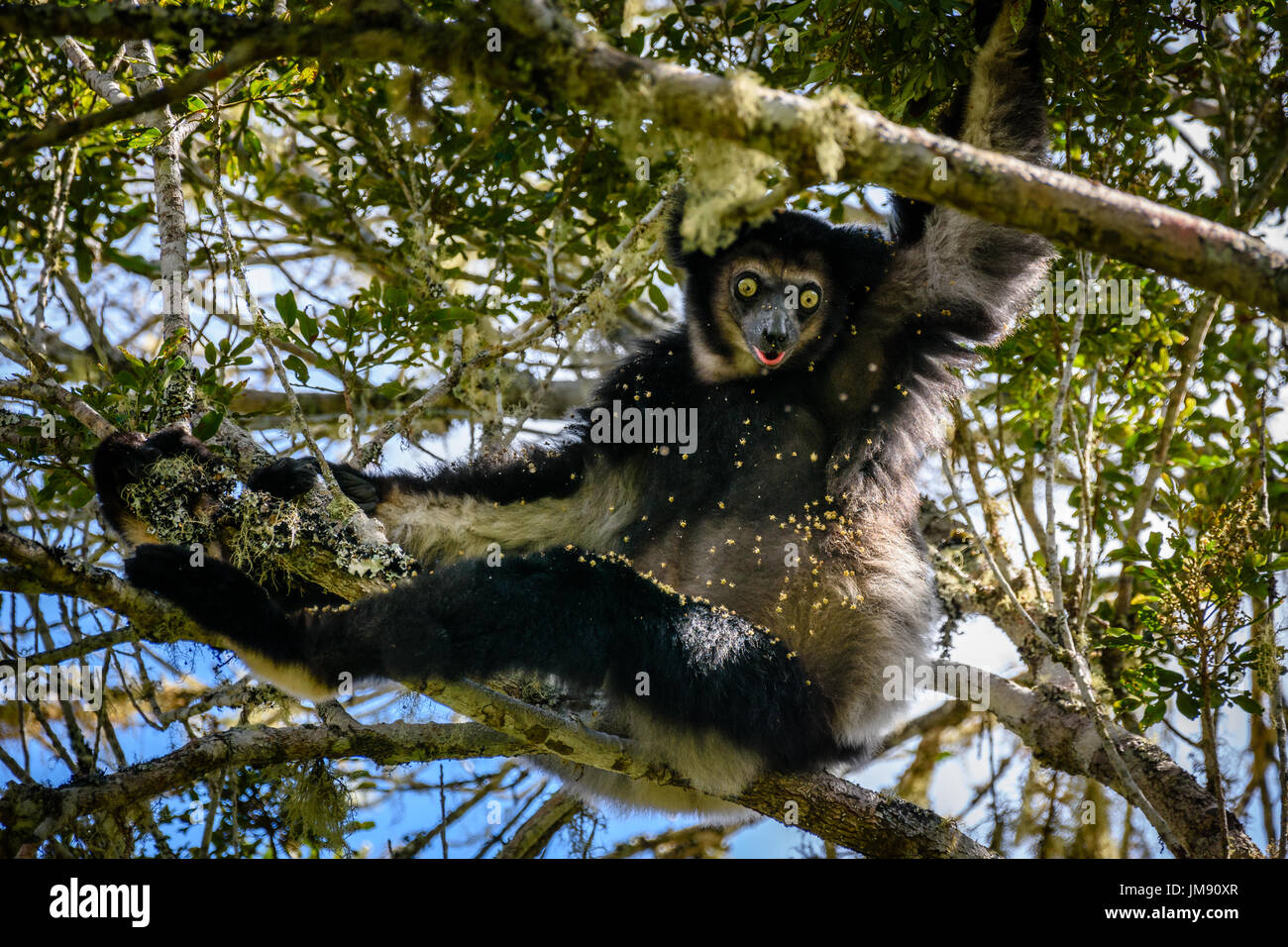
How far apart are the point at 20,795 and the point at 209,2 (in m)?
4.05

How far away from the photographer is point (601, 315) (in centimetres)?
620

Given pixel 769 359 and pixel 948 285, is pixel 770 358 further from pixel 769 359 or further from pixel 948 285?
pixel 948 285

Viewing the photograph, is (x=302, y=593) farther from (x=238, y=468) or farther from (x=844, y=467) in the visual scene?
(x=844, y=467)

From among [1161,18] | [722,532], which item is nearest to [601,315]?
[722,532]

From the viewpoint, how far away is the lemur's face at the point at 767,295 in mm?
5551
